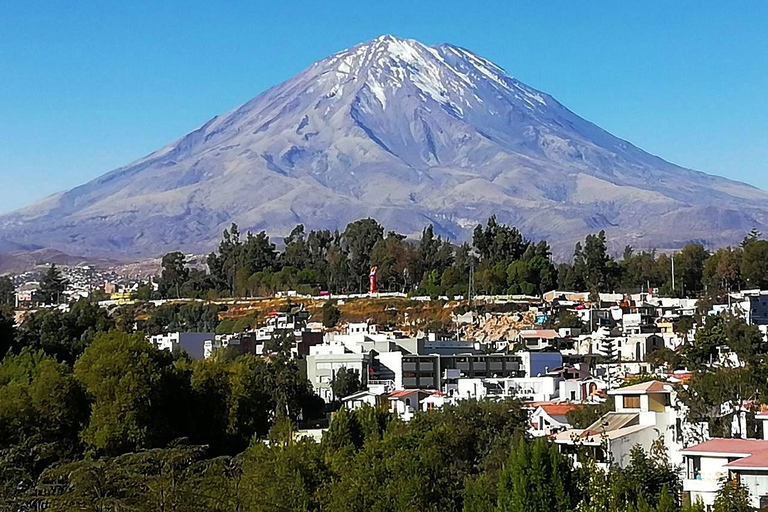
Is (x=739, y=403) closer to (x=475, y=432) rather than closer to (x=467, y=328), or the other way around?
(x=475, y=432)

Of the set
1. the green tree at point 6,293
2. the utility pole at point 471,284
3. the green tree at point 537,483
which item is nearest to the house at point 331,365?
the utility pole at point 471,284

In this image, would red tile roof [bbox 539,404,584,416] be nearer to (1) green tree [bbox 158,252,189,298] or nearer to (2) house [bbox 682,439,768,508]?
(2) house [bbox 682,439,768,508]

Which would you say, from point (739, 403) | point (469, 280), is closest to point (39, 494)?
point (739, 403)

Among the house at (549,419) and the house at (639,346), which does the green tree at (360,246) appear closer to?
the house at (639,346)

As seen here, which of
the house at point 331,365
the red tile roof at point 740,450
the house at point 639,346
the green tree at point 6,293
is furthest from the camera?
the green tree at point 6,293

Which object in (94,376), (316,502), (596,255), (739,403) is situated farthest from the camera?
(596,255)

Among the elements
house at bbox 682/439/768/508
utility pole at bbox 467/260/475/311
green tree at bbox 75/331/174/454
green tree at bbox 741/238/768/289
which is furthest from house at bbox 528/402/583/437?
green tree at bbox 741/238/768/289

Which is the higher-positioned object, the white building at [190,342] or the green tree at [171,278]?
the green tree at [171,278]
